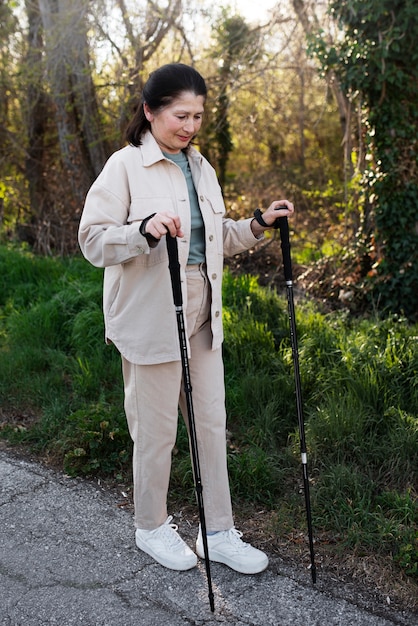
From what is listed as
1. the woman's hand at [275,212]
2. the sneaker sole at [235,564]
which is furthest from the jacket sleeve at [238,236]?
the sneaker sole at [235,564]

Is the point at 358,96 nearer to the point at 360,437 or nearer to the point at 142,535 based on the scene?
the point at 360,437

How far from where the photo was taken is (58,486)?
433cm

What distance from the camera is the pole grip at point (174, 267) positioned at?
3.02 meters

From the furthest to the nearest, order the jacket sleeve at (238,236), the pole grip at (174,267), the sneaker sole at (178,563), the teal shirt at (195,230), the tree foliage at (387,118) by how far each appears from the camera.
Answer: the tree foliage at (387,118)
the jacket sleeve at (238,236)
the sneaker sole at (178,563)
the teal shirt at (195,230)
the pole grip at (174,267)

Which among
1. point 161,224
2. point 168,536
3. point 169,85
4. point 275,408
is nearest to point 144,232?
point 161,224

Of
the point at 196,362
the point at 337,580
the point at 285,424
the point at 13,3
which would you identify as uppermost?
the point at 13,3

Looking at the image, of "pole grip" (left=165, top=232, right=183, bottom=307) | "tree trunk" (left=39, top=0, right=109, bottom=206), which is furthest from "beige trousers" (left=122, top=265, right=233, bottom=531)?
"tree trunk" (left=39, top=0, right=109, bottom=206)

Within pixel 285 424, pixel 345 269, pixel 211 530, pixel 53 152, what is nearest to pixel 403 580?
pixel 211 530

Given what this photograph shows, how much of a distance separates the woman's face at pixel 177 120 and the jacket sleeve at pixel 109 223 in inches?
9.1

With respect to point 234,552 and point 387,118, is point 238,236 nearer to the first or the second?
point 234,552

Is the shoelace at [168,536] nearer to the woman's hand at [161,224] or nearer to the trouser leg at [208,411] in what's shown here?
the trouser leg at [208,411]

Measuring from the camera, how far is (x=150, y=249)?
10.3ft

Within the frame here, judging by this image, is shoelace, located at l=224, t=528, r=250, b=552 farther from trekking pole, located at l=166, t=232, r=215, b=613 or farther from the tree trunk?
the tree trunk

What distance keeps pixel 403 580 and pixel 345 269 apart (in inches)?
159
